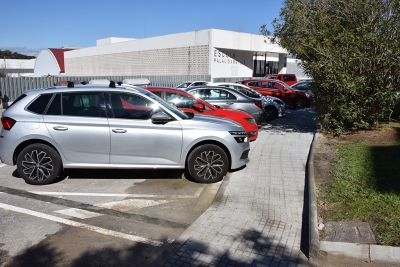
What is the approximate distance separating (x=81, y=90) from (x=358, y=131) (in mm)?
7881

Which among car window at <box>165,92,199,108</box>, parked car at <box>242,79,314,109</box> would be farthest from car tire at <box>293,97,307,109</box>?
car window at <box>165,92,199,108</box>

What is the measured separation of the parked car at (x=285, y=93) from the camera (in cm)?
2016

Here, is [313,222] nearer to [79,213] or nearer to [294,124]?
[79,213]

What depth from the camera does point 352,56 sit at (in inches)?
397

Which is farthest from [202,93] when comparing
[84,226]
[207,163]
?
[84,226]

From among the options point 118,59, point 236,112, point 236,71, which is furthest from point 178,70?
point 236,112

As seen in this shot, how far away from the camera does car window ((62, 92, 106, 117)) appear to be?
6812 millimetres

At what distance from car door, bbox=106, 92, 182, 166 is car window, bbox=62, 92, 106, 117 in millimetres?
183

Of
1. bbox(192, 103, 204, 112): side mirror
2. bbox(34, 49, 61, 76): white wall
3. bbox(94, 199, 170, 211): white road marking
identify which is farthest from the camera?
bbox(34, 49, 61, 76): white wall

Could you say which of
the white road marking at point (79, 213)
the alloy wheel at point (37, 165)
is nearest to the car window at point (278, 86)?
the alloy wheel at point (37, 165)

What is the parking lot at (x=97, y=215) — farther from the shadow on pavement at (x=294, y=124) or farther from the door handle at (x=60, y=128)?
the shadow on pavement at (x=294, y=124)

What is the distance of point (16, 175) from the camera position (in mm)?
7648

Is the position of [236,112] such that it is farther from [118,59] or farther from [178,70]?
[118,59]

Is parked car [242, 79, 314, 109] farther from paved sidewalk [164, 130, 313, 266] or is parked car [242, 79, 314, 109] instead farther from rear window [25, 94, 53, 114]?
rear window [25, 94, 53, 114]
